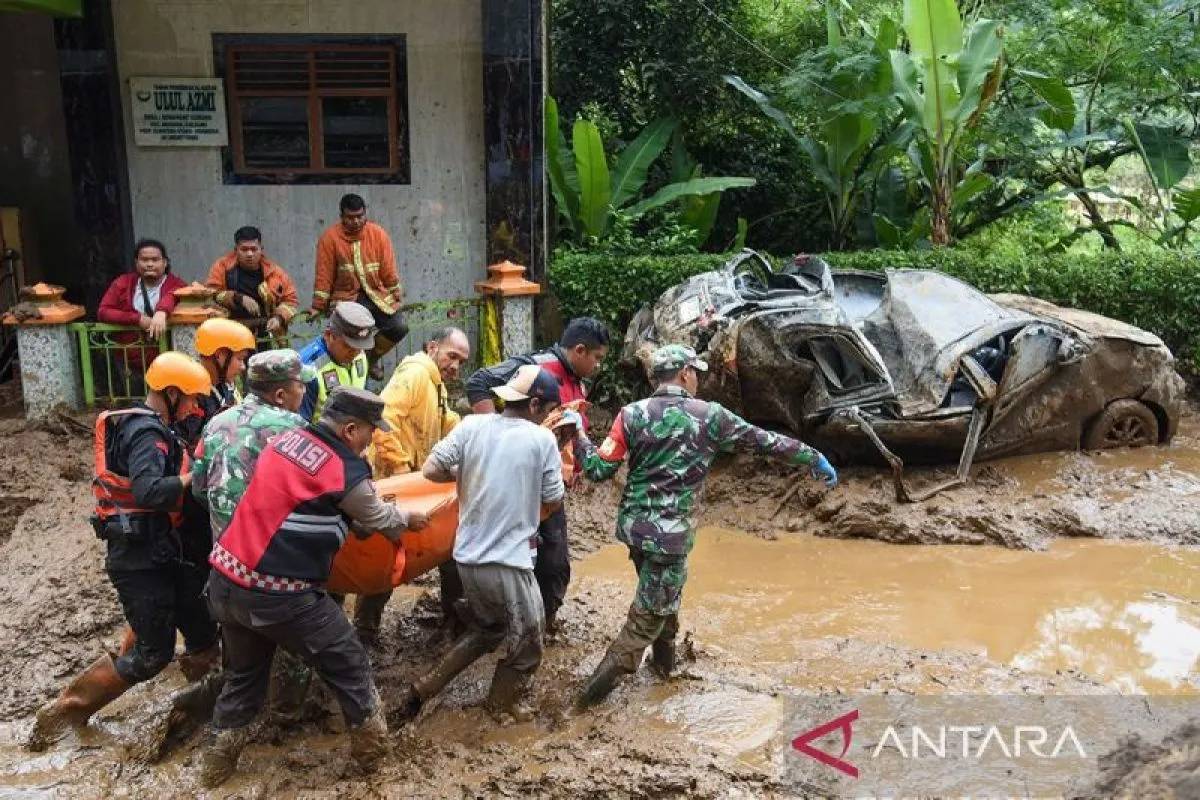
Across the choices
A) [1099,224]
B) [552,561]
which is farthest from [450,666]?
[1099,224]

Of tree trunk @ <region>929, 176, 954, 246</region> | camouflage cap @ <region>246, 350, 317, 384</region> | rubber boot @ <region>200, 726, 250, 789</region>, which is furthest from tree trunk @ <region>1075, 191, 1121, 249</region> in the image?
rubber boot @ <region>200, 726, 250, 789</region>

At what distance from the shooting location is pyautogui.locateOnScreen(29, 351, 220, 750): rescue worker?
451 cm

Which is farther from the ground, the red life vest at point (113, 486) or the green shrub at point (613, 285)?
the green shrub at point (613, 285)

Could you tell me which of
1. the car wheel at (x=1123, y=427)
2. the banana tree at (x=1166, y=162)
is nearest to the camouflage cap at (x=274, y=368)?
the car wheel at (x=1123, y=427)

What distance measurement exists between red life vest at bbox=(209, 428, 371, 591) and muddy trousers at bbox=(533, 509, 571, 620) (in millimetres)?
1389

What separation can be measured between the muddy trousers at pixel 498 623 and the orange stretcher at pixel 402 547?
29 centimetres

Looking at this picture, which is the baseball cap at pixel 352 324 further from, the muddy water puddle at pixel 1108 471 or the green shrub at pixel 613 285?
the muddy water puddle at pixel 1108 471

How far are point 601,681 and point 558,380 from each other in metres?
1.51

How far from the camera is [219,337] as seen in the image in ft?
16.6

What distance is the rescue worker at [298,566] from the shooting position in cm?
402

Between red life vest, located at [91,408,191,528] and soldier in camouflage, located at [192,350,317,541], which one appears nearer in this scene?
soldier in camouflage, located at [192,350,317,541]

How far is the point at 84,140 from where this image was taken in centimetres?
940

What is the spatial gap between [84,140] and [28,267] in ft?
5.79

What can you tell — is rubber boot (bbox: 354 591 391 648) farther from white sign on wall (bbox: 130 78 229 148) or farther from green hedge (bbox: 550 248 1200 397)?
white sign on wall (bbox: 130 78 229 148)
